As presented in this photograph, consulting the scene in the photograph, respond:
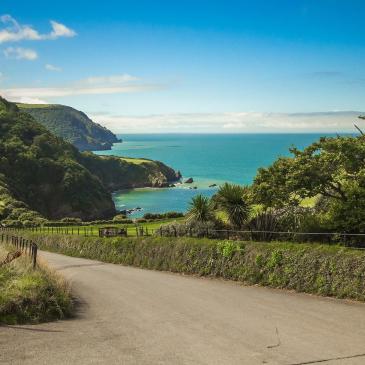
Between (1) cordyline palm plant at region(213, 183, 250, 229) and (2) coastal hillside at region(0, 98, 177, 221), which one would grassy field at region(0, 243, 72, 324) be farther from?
(2) coastal hillside at region(0, 98, 177, 221)

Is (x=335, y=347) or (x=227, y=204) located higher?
(x=227, y=204)

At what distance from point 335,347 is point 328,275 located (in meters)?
5.94

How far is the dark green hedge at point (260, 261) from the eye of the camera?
16.4 metres

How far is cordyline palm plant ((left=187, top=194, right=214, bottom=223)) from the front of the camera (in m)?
28.1

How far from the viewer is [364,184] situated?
21.6 meters

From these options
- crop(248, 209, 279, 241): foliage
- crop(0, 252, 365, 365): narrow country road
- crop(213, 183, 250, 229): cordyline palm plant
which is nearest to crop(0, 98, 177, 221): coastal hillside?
crop(213, 183, 250, 229): cordyline palm plant

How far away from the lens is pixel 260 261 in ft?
64.7

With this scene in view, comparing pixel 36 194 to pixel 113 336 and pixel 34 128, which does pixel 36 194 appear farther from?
pixel 113 336

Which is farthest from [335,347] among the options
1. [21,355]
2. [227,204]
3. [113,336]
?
[227,204]

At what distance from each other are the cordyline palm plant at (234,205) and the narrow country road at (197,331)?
7.57 meters

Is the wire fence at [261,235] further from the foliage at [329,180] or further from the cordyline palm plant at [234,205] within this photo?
the cordyline palm plant at [234,205]

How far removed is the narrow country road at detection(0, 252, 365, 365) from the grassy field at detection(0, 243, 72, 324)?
547 mm

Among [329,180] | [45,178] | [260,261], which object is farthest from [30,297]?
[45,178]

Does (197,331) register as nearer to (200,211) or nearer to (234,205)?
(234,205)
